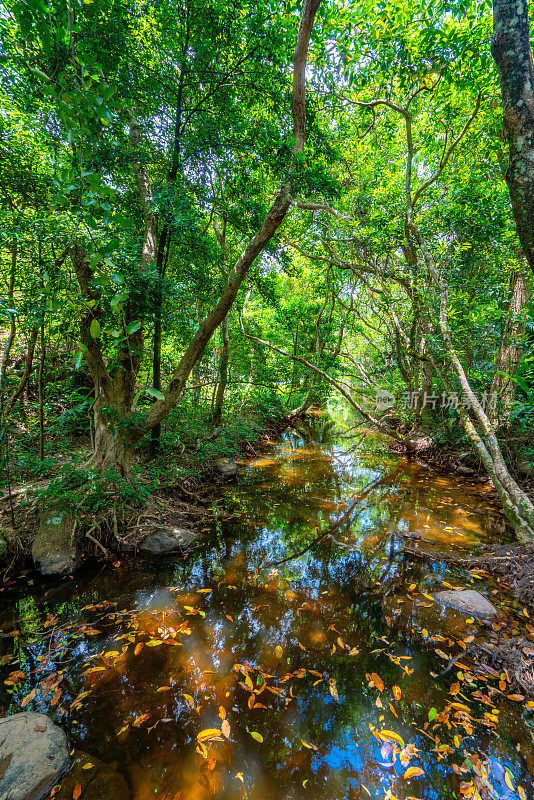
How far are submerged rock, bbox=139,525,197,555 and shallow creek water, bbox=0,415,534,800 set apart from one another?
0.19 metres

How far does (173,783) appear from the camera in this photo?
6.32ft

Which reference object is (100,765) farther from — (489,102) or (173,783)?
(489,102)

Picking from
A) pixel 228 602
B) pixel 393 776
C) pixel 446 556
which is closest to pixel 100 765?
pixel 228 602

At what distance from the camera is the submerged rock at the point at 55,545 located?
150 inches

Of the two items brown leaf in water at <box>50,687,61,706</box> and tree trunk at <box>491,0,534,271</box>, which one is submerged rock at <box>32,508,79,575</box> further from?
tree trunk at <box>491,0,534,271</box>

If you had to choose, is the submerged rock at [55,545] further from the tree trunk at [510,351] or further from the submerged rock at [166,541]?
the tree trunk at [510,351]

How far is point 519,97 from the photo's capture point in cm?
201

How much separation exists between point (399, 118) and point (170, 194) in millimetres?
8170

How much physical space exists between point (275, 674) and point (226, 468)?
500 centimetres

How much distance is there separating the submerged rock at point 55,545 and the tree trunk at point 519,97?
5407 millimetres

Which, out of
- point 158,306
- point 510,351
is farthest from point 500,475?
point 158,306

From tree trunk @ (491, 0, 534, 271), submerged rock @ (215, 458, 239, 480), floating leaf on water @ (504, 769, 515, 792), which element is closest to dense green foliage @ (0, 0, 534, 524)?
submerged rock @ (215, 458, 239, 480)

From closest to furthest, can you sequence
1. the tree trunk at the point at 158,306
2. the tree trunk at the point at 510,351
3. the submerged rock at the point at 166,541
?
the submerged rock at the point at 166,541 < the tree trunk at the point at 158,306 < the tree trunk at the point at 510,351

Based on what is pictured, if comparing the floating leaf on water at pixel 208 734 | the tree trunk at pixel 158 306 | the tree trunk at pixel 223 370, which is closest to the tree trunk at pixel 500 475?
the floating leaf on water at pixel 208 734
